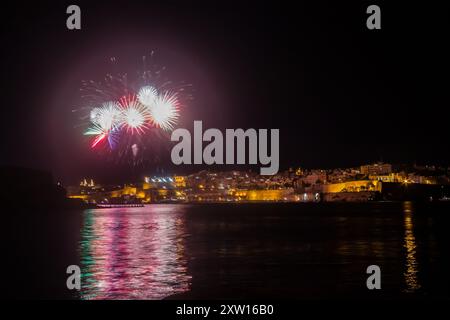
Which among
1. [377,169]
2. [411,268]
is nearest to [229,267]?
[411,268]

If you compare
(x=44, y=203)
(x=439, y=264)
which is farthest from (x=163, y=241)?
(x=44, y=203)

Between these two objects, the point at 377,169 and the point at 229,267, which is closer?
the point at 229,267

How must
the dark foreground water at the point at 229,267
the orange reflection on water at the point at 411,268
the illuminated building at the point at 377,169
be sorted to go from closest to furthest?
1. the dark foreground water at the point at 229,267
2. the orange reflection on water at the point at 411,268
3. the illuminated building at the point at 377,169

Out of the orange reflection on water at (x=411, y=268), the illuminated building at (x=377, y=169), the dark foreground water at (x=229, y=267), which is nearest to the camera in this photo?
the dark foreground water at (x=229, y=267)

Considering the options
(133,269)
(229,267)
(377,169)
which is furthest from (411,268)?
(377,169)

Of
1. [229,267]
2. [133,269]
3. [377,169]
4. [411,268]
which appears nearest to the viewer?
[133,269]

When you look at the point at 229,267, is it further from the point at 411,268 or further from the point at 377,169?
the point at 377,169

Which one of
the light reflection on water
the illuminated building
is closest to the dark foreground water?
the light reflection on water

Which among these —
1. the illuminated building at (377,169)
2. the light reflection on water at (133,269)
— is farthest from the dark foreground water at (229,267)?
the illuminated building at (377,169)

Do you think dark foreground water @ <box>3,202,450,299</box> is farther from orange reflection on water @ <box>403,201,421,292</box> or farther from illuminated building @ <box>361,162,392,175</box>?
illuminated building @ <box>361,162,392,175</box>

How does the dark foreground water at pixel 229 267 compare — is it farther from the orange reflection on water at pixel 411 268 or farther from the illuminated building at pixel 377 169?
the illuminated building at pixel 377 169

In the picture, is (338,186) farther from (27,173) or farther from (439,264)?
(439,264)

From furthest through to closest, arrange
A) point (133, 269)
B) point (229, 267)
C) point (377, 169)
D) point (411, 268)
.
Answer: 1. point (377, 169)
2. point (229, 267)
3. point (411, 268)
4. point (133, 269)
